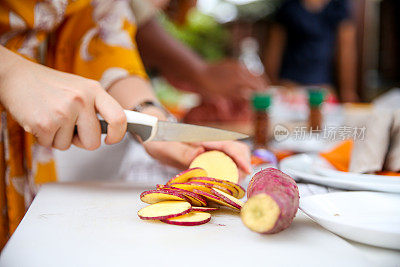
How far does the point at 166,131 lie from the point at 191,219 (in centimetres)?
22

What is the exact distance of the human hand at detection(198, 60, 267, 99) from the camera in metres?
1.62

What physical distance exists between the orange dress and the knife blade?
1.02ft

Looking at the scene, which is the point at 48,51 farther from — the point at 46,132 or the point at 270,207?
the point at 270,207

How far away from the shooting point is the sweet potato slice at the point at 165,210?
490mm

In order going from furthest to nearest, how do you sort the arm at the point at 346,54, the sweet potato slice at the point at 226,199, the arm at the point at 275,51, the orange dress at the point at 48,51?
the arm at the point at 346,54 → the arm at the point at 275,51 → the orange dress at the point at 48,51 → the sweet potato slice at the point at 226,199

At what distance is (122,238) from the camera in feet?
1.51

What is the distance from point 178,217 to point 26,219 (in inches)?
8.3

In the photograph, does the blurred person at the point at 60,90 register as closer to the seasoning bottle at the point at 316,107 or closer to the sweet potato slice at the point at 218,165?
the sweet potato slice at the point at 218,165

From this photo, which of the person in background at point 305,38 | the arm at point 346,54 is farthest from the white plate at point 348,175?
the arm at point 346,54

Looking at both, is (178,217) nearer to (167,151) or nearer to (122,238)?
(122,238)

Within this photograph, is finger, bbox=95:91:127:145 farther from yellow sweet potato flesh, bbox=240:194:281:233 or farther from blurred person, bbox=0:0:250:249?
yellow sweet potato flesh, bbox=240:194:281:233

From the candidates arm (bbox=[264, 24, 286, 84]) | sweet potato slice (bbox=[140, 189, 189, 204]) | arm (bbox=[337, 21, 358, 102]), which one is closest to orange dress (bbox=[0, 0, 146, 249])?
sweet potato slice (bbox=[140, 189, 189, 204])

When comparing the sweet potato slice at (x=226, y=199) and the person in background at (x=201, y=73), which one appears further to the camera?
the person in background at (x=201, y=73)

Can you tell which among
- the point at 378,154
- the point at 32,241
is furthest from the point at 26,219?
the point at 378,154
